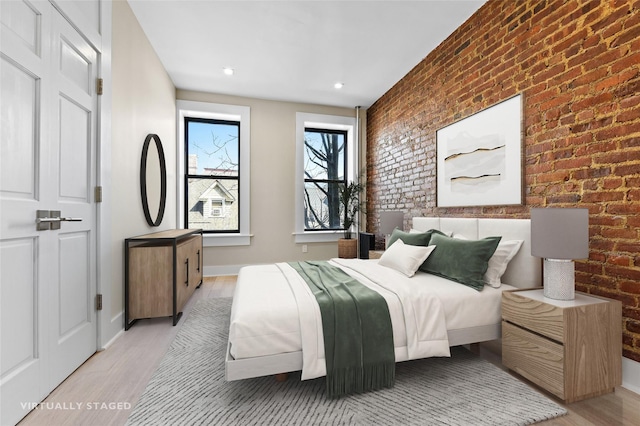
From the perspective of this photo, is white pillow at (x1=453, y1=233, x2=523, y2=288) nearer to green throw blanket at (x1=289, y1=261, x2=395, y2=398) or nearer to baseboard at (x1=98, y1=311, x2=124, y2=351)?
green throw blanket at (x1=289, y1=261, x2=395, y2=398)

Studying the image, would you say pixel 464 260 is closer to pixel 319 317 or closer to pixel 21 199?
pixel 319 317

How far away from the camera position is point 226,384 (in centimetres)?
173

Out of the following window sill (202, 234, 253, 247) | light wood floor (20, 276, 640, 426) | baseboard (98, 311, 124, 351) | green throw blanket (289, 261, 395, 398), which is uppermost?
window sill (202, 234, 253, 247)

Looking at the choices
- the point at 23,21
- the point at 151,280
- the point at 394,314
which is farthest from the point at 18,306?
the point at 394,314

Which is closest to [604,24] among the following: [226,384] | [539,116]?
[539,116]

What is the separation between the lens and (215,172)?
189 inches

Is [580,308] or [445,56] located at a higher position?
[445,56]

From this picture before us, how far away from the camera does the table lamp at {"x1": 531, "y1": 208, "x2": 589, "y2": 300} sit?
5.23 ft

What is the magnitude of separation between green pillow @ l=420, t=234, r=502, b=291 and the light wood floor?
1.96 feet

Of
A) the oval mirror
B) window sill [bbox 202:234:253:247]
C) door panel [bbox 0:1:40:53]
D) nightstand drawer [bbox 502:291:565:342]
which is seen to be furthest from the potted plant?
door panel [bbox 0:1:40:53]

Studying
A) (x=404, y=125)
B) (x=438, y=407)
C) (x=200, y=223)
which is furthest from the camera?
(x=200, y=223)

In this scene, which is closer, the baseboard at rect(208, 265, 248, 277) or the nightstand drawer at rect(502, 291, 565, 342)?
the nightstand drawer at rect(502, 291, 565, 342)

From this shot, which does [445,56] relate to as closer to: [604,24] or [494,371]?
[604,24]

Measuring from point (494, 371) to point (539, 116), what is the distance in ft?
6.17
